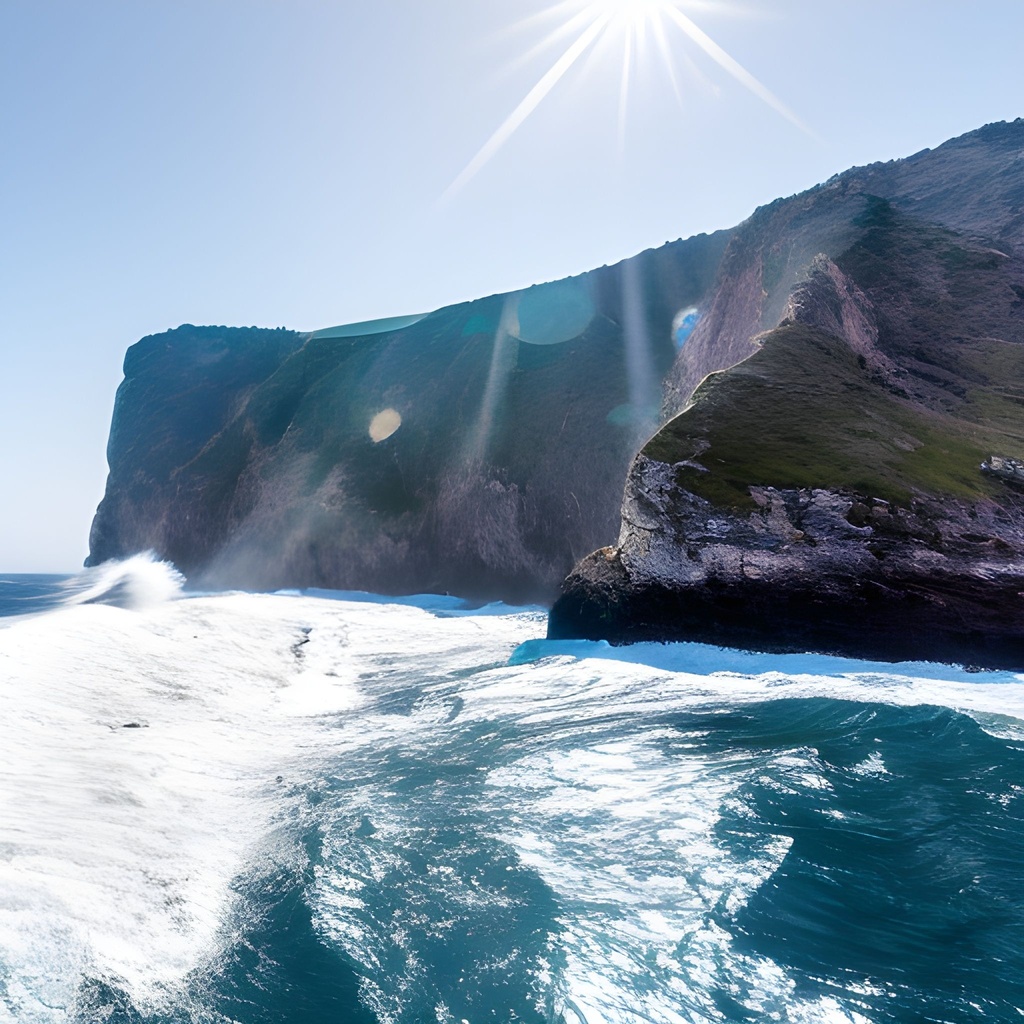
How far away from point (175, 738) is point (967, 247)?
142 ft

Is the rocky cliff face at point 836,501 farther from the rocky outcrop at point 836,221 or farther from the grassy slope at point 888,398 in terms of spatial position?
the rocky outcrop at point 836,221

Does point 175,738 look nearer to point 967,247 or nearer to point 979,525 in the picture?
point 979,525

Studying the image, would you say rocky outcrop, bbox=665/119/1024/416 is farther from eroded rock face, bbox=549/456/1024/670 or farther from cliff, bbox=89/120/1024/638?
eroded rock face, bbox=549/456/1024/670

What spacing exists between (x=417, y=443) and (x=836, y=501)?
44.2 meters

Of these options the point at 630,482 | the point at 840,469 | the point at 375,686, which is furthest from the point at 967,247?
the point at 375,686

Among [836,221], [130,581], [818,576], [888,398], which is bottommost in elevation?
[130,581]

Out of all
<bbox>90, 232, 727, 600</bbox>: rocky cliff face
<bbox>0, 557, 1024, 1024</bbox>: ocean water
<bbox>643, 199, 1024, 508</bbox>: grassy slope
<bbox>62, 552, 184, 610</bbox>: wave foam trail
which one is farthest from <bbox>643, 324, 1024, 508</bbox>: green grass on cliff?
<bbox>62, 552, 184, 610</bbox>: wave foam trail

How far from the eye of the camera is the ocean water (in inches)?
189

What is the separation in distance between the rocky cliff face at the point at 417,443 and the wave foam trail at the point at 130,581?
1.55 metres

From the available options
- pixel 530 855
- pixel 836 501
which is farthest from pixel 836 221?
pixel 530 855

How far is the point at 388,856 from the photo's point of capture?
712 centimetres

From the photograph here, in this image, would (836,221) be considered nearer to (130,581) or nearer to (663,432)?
(663,432)

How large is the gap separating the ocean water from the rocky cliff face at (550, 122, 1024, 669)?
2.22 metres

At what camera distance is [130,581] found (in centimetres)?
6594
